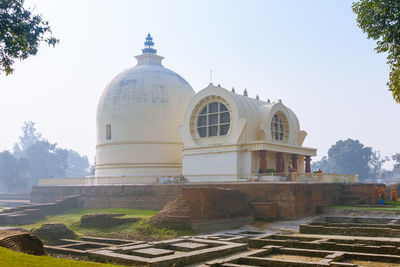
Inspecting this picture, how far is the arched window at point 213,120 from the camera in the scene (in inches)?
1104

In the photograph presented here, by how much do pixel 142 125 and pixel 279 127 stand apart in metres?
10.9

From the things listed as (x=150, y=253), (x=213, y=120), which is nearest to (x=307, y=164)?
(x=213, y=120)

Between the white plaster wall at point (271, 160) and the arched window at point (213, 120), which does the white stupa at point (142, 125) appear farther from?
the white plaster wall at point (271, 160)

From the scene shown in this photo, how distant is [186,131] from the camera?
2962 centimetres

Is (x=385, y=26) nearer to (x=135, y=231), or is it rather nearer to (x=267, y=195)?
(x=267, y=195)

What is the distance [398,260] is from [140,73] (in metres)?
27.6

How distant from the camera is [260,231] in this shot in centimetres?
1831

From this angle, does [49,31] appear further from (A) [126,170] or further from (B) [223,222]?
(A) [126,170]

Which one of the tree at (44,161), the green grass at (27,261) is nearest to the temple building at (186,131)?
the green grass at (27,261)

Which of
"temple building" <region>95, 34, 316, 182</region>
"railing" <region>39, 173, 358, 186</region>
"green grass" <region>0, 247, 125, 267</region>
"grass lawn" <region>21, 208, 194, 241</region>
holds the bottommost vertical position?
"grass lawn" <region>21, 208, 194, 241</region>

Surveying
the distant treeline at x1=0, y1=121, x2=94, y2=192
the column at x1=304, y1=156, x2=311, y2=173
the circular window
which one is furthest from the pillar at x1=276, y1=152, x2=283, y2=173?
the distant treeline at x1=0, y1=121, x2=94, y2=192

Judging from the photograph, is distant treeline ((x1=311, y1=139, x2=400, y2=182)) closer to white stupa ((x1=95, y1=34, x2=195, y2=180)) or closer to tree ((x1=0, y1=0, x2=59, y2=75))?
white stupa ((x1=95, y1=34, x2=195, y2=180))

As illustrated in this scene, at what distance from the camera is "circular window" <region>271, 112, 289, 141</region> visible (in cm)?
2934

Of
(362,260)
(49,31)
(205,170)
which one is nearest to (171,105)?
(205,170)
